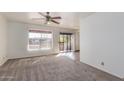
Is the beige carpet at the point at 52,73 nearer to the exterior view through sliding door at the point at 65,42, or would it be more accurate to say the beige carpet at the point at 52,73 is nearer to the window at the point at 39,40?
the window at the point at 39,40

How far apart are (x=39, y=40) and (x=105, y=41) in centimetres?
530

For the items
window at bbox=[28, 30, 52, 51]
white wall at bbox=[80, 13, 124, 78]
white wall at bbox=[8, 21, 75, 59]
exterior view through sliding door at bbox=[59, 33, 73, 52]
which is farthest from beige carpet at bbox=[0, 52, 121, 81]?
exterior view through sliding door at bbox=[59, 33, 73, 52]

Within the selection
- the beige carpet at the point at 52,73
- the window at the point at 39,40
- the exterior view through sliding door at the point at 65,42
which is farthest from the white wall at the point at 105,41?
the exterior view through sliding door at the point at 65,42

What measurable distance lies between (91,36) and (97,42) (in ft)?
1.75

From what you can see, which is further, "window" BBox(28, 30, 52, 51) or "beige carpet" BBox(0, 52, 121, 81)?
"window" BBox(28, 30, 52, 51)

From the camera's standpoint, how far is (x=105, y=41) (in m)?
3.79

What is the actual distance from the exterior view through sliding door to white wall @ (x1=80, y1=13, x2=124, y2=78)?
4.47 m

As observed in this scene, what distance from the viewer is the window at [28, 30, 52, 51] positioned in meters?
7.44

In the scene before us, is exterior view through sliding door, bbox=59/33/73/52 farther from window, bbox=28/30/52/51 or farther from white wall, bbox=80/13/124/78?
white wall, bbox=80/13/124/78

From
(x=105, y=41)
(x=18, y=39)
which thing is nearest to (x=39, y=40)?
(x=18, y=39)

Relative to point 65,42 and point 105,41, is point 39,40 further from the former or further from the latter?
point 105,41

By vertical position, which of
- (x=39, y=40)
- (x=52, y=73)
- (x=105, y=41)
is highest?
(x=39, y=40)

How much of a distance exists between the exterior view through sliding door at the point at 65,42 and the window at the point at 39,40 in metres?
1.48
